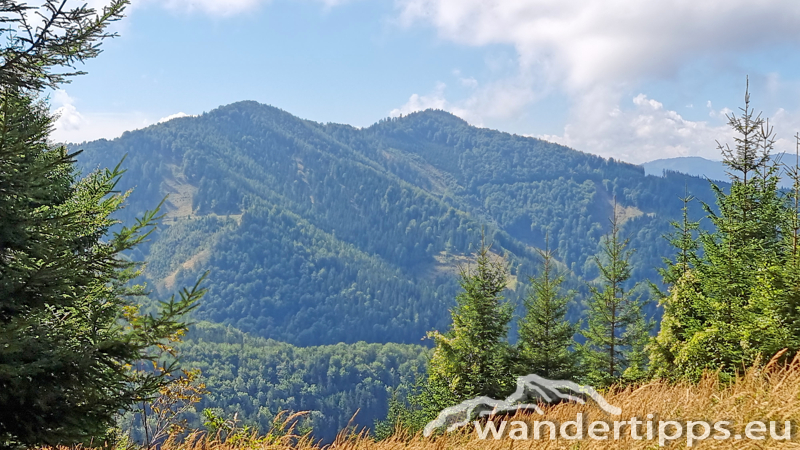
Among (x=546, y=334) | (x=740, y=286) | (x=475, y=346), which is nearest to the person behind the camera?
(x=740, y=286)

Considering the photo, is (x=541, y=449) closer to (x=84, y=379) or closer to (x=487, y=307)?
(x=84, y=379)

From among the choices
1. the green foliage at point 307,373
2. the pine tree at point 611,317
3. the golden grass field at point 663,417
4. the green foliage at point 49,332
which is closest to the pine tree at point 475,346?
the pine tree at point 611,317

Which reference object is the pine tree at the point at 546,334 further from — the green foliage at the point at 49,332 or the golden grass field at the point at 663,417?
the green foliage at the point at 49,332

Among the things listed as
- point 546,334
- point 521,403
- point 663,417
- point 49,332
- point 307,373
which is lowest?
point 307,373

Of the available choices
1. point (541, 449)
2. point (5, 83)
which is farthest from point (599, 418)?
point (5, 83)

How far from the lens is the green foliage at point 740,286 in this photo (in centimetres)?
932

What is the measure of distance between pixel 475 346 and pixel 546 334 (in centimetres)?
479

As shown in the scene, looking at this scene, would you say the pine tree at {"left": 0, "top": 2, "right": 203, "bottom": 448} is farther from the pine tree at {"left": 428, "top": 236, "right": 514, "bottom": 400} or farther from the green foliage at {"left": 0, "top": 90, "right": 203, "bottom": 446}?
the pine tree at {"left": 428, "top": 236, "right": 514, "bottom": 400}

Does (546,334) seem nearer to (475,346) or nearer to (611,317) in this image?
(611,317)

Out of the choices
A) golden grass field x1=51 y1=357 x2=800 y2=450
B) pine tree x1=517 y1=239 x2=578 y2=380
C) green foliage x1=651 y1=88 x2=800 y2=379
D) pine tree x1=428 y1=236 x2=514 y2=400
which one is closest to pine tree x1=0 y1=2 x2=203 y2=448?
golden grass field x1=51 y1=357 x2=800 y2=450

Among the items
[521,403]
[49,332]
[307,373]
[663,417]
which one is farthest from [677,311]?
[307,373]

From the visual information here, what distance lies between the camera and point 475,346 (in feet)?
67.1

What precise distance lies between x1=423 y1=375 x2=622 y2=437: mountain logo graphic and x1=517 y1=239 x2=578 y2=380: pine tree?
16.5 metres

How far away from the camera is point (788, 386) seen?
4.19 m
